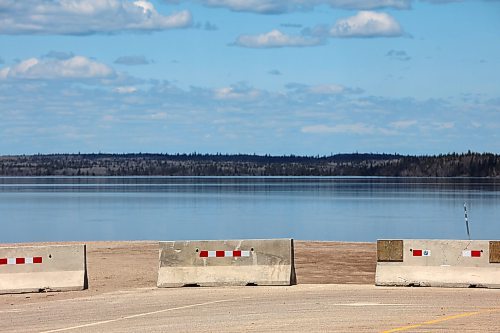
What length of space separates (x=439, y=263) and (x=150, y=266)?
1031 centimetres

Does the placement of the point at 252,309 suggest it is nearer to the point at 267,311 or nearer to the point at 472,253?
the point at 267,311

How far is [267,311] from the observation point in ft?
53.1

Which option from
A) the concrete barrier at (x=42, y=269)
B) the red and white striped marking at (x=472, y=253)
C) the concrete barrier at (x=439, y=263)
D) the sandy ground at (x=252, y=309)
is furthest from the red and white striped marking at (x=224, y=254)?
the red and white striped marking at (x=472, y=253)

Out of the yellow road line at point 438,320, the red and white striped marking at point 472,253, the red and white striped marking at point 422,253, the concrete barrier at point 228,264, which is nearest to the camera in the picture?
the yellow road line at point 438,320

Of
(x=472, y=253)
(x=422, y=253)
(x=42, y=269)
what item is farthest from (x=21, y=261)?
(x=472, y=253)

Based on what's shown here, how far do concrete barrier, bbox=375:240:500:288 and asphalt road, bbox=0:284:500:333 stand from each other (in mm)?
480

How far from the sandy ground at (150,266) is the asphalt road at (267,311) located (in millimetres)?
1925

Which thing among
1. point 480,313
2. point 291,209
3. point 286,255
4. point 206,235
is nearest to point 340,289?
point 286,255

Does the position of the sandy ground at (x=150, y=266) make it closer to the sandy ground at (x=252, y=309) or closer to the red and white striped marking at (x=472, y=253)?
the sandy ground at (x=252, y=309)

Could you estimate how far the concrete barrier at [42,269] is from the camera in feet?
66.3

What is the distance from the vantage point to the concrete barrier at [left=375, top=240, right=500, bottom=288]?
19.9m

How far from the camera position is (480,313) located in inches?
618

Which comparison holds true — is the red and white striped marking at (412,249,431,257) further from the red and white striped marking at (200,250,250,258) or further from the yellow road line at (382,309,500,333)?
the yellow road line at (382,309,500,333)

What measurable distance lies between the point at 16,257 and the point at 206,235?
38574 mm
